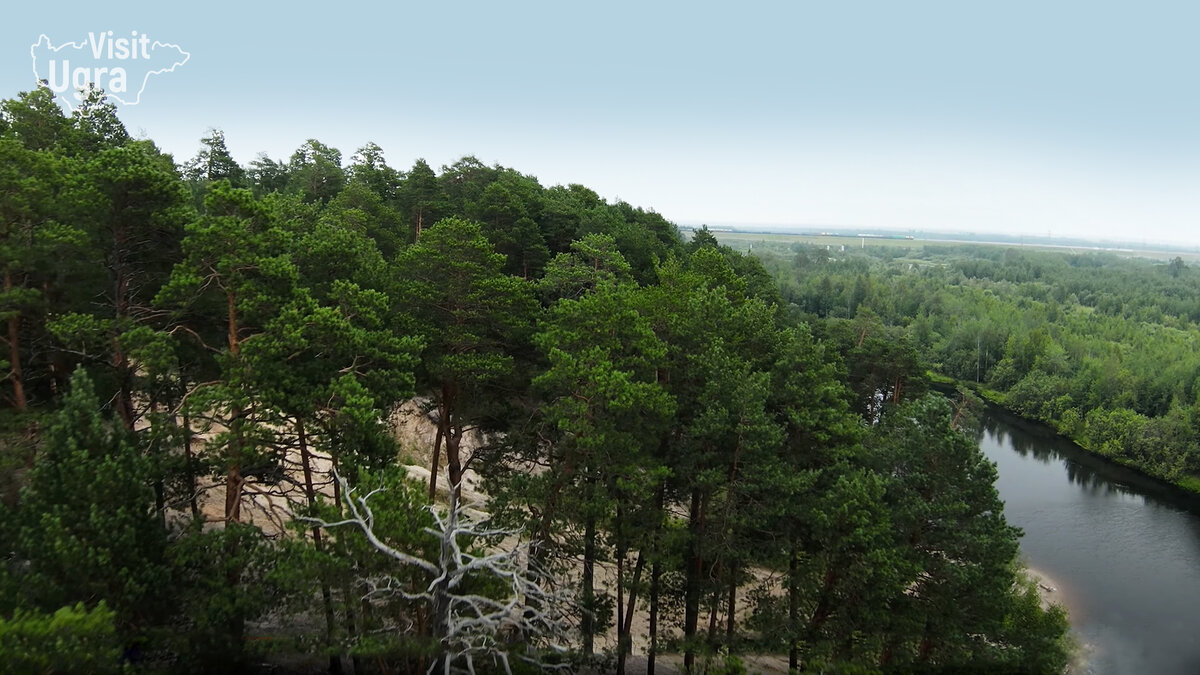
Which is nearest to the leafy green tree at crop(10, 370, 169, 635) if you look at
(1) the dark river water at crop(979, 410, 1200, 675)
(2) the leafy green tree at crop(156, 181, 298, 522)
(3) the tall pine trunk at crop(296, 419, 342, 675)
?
(2) the leafy green tree at crop(156, 181, 298, 522)

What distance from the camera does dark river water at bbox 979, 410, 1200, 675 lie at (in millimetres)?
23797

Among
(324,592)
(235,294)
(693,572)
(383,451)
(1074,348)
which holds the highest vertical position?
(235,294)

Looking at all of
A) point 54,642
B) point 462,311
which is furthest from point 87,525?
point 462,311

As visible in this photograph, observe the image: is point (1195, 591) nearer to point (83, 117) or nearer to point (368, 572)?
point (368, 572)

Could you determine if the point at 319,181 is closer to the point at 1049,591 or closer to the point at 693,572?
the point at 693,572

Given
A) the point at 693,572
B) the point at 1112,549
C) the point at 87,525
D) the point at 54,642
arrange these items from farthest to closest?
the point at 1112,549
the point at 693,572
the point at 87,525
the point at 54,642

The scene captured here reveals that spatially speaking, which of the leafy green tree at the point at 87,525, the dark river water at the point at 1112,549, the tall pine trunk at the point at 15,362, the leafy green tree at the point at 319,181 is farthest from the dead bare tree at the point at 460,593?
the leafy green tree at the point at 319,181

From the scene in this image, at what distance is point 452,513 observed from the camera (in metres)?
8.66

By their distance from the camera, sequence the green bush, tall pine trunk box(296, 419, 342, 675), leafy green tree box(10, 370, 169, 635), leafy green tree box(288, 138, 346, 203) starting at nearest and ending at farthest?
the green bush → leafy green tree box(10, 370, 169, 635) → tall pine trunk box(296, 419, 342, 675) → leafy green tree box(288, 138, 346, 203)

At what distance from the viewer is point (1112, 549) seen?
3141 cm

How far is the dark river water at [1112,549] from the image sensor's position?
2380 centimetres

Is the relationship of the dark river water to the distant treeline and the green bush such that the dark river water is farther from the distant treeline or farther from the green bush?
the green bush

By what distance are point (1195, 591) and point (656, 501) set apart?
2928 centimetres

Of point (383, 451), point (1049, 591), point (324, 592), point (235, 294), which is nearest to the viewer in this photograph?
point (324, 592)
